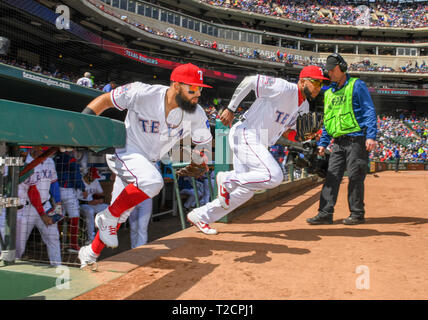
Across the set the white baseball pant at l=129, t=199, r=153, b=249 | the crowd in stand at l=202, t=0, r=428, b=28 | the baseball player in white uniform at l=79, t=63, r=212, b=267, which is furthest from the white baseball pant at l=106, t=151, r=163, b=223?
the crowd in stand at l=202, t=0, r=428, b=28

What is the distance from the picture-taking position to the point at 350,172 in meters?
4.12

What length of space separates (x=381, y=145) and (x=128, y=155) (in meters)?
29.9

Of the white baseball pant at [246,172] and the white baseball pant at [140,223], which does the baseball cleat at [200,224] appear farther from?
the white baseball pant at [140,223]

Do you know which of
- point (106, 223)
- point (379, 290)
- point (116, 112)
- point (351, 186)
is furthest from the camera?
point (116, 112)

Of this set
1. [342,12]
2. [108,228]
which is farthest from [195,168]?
[342,12]

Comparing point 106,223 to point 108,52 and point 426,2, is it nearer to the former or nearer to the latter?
point 108,52

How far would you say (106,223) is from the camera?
270cm

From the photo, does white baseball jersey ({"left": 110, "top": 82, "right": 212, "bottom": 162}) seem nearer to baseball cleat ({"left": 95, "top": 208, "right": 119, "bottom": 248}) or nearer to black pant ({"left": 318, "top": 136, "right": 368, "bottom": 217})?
baseball cleat ({"left": 95, "top": 208, "right": 119, "bottom": 248})

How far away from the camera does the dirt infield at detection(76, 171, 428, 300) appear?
1.98m

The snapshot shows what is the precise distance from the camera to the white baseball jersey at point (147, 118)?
2.96 meters

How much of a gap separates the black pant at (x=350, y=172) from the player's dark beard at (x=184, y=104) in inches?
80.2

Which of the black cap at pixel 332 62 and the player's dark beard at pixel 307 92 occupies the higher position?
the black cap at pixel 332 62

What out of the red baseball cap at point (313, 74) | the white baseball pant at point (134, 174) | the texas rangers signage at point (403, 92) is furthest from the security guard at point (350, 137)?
the texas rangers signage at point (403, 92)
